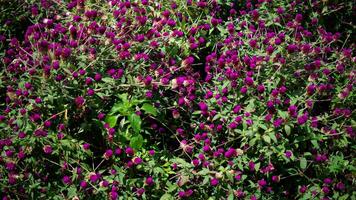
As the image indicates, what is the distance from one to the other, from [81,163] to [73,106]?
0.41m

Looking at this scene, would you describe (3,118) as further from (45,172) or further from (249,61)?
(249,61)

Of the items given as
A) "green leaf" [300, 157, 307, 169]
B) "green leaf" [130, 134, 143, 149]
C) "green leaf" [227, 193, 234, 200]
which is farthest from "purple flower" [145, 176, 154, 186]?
"green leaf" [300, 157, 307, 169]

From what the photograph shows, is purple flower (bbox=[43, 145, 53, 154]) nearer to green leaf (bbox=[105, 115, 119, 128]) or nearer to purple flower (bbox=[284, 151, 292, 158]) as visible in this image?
green leaf (bbox=[105, 115, 119, 128])

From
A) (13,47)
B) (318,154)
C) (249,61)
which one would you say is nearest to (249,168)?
(318,154)

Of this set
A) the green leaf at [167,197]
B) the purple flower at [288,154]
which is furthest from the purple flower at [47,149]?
the purple flower at [288,154]

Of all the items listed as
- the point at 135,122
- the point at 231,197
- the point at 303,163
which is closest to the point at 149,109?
the point at 135,122

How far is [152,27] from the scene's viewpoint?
10.7 feet

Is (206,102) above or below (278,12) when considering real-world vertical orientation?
below

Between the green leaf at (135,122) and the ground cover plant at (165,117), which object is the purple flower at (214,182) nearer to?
the ground cover plant at (165,117)

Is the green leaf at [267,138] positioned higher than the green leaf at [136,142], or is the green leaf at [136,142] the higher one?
the green leaf at [267,138]

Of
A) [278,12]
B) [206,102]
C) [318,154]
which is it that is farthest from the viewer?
[278,12]

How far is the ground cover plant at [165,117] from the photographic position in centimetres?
256

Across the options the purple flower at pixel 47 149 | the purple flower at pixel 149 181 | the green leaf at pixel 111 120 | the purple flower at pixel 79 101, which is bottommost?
the purple flower at pixel 149 181

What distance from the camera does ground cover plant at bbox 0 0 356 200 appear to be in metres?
2.56
